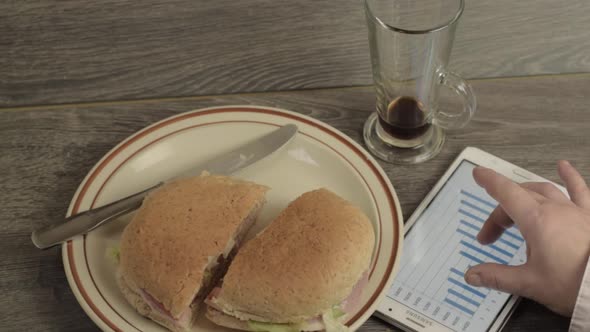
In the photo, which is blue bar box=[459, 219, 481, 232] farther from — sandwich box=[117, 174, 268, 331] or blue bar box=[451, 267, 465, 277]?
sandwich box=[117, 174, 268, 331]

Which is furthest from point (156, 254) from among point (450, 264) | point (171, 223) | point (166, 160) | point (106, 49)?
point (106, 49)

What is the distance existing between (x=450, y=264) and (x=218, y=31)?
0.74 metres

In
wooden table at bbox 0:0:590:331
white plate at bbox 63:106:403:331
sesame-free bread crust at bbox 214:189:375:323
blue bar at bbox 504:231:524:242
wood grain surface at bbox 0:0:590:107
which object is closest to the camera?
sesame-free bread crust at bbox 214:189:375:323

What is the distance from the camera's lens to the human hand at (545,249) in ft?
3.19

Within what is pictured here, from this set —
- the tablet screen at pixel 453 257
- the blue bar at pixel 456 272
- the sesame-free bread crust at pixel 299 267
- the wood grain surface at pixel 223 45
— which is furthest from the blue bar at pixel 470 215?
the wood grain surface at pixel 223 45

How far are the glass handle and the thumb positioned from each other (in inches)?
14.3

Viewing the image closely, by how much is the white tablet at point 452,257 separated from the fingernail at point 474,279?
0.08m

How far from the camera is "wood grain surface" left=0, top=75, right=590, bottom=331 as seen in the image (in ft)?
3.83

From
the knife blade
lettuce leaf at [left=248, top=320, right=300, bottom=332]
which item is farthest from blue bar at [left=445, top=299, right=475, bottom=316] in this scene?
the knife blade

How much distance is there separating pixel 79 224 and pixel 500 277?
0.66 m

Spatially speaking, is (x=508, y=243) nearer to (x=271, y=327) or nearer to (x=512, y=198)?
(x=512, y=198)

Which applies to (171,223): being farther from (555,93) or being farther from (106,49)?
(555,93)

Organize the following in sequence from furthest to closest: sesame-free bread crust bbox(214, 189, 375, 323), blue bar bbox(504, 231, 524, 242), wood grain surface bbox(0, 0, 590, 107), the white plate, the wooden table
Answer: wood grain surface bbox(0, 0, 590, 107), the wooden table, blue bar bbox(504, 231, 524, 242), the white plate, sesame-free bread crust bbox(214, 189, 375, 323)

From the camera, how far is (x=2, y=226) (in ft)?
3.99
